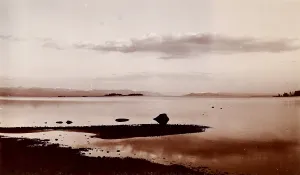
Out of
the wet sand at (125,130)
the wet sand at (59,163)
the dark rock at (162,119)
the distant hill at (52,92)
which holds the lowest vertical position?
the wet sand at (59,163)

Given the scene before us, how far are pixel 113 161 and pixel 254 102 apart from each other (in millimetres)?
572

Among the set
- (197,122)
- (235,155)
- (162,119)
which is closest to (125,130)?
(162,119)

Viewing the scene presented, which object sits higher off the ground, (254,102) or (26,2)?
(26,2)

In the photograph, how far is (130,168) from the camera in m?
1.38

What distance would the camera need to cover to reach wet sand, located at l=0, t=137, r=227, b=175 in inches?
54.1

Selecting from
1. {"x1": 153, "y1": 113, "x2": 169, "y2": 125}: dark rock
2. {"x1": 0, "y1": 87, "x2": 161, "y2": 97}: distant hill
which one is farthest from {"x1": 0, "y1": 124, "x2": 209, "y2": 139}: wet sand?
{"x1": 0, "y1": 87, "x2": 161, "y2": 97}: distant hill

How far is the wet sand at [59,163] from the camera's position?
1375mm

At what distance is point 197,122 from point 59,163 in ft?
1.76

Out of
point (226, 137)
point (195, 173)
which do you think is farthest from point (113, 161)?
point (226, 137)

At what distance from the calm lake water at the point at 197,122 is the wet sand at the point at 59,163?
0.03m

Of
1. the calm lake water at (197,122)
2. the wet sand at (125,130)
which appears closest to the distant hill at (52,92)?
the calm lake water at (197,122)

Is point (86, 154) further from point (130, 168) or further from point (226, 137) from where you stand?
point (226, 137)

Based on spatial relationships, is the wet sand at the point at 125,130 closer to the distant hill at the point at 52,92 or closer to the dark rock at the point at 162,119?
the dark rock at the point at 162,119

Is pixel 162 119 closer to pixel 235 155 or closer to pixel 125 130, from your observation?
pixel 125 130
